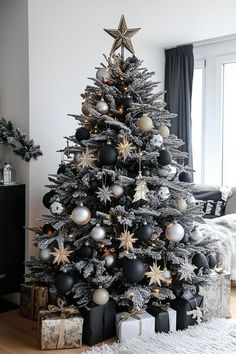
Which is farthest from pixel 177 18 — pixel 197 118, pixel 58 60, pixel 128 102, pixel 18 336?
pixel 18 336

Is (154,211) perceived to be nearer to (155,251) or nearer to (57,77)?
(155,251)

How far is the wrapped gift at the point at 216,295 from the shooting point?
109 inches

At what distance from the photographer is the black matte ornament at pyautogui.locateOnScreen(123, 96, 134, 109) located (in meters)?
2.64

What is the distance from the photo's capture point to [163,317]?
2.57m

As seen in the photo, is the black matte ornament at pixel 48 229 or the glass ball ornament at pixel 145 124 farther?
the black matte ornament at pixel 48 229

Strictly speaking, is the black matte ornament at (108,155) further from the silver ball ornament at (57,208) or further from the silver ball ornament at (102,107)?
the silver ball ornament at (57,208)

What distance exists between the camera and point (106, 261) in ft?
8.25

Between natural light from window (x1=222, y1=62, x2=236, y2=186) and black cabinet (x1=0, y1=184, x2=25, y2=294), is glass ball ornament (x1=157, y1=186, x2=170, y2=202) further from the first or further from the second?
natural light from window (x1=222, y1=62, x2=236, y2=186)

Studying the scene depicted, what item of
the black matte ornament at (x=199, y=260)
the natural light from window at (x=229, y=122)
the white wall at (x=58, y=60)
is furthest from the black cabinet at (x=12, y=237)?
the natural light from window at (x=229, y=122)

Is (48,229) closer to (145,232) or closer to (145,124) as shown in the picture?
(145,232)

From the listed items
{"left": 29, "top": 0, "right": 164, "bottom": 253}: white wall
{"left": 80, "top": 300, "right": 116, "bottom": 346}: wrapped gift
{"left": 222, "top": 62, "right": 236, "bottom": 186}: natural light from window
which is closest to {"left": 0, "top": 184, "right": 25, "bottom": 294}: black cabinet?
{"left": 29, "top": 0, "right": 164, "bottom": 253}: white wall

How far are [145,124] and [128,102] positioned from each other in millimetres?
207

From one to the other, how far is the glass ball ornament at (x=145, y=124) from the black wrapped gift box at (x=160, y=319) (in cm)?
116

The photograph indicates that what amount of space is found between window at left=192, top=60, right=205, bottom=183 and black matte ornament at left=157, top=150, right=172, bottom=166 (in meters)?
2.29
